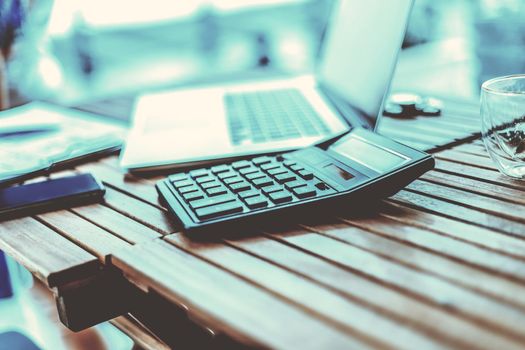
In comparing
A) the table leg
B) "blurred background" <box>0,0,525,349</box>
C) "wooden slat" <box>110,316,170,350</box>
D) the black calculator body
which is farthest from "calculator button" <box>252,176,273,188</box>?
A: the table leg

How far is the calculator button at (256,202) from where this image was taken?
50 cm

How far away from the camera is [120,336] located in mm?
919

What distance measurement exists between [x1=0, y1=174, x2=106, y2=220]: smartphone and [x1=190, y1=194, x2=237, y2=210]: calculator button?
152mm

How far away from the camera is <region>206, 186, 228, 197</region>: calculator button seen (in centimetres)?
53

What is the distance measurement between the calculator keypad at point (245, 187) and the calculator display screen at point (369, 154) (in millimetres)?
53

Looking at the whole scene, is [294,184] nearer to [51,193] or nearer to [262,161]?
[262,161]

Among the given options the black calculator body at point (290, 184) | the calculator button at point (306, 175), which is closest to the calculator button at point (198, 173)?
the black calculator body at point (290, 184)

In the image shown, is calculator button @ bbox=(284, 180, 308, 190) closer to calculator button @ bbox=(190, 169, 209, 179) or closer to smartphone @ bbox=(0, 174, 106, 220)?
calculator button @ bbox=(190, 169, 209, 179)

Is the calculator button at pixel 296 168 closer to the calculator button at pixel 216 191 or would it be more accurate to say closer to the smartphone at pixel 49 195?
the calculator button at pixel 216 191

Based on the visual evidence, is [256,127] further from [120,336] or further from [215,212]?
[120,336]

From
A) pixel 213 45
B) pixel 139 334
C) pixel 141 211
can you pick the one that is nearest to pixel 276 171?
pixel 141 211

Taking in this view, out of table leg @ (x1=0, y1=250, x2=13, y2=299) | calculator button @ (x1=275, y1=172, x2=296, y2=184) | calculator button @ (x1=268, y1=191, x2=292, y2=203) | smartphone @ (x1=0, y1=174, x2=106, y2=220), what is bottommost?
table leg @ (x1=0, y1=250, x2=13, y2=299)

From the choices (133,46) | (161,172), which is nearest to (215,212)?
(161,172)

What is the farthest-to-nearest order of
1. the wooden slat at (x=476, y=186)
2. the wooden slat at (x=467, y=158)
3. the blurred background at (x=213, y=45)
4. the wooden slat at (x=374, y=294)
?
the blurred background at (x=213, y=45) → the wooden slat at (x=467, y=158) → the wooden slat at (x=476, y=186) → the wooden slat at (x=374, y=294)
